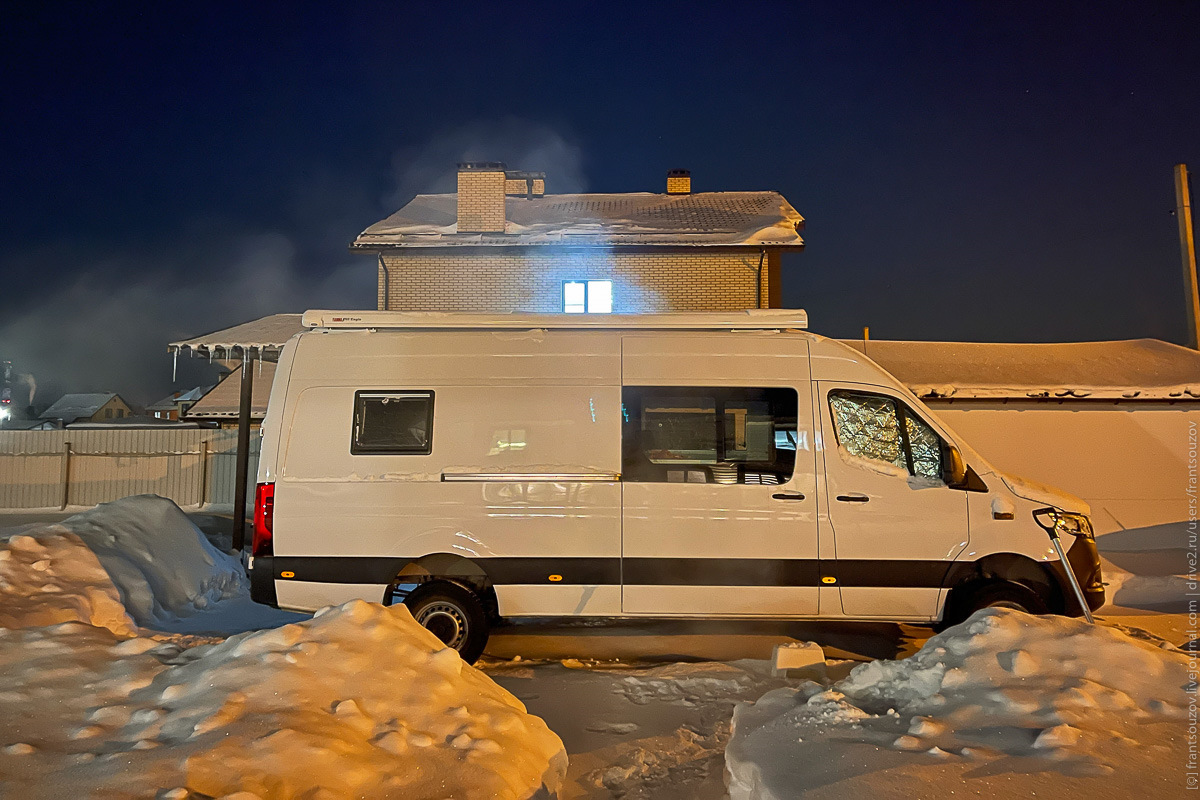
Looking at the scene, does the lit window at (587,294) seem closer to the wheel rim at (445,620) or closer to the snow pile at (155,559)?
the snow pile at (155,559)

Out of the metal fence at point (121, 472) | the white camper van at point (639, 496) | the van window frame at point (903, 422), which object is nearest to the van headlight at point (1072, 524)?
the white camper van at point (639, 496)

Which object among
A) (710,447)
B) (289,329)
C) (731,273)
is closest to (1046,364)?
(731,273)

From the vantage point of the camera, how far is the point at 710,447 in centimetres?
563

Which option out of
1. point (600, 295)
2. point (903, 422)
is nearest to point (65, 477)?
point (600, 295)

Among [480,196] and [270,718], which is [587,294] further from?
[270,718]

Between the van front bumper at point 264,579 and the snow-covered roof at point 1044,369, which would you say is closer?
the van front bumper at point 264,579

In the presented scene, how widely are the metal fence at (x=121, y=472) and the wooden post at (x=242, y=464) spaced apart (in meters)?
4.46

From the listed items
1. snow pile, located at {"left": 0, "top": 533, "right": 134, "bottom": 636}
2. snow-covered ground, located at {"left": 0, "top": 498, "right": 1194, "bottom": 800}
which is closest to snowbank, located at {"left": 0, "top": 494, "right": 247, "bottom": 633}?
snow pile, located at {"left": 0, "top": 533, "right": 134, "bottom": 636}

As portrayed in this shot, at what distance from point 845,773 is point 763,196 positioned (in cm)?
1752

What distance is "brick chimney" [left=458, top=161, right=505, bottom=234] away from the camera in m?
15.9

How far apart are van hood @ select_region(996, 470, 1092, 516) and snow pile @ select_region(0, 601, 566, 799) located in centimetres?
397

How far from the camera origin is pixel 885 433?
564cm

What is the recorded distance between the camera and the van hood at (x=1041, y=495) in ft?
17.9

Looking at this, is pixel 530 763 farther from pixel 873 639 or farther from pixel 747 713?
pixel 873 639
